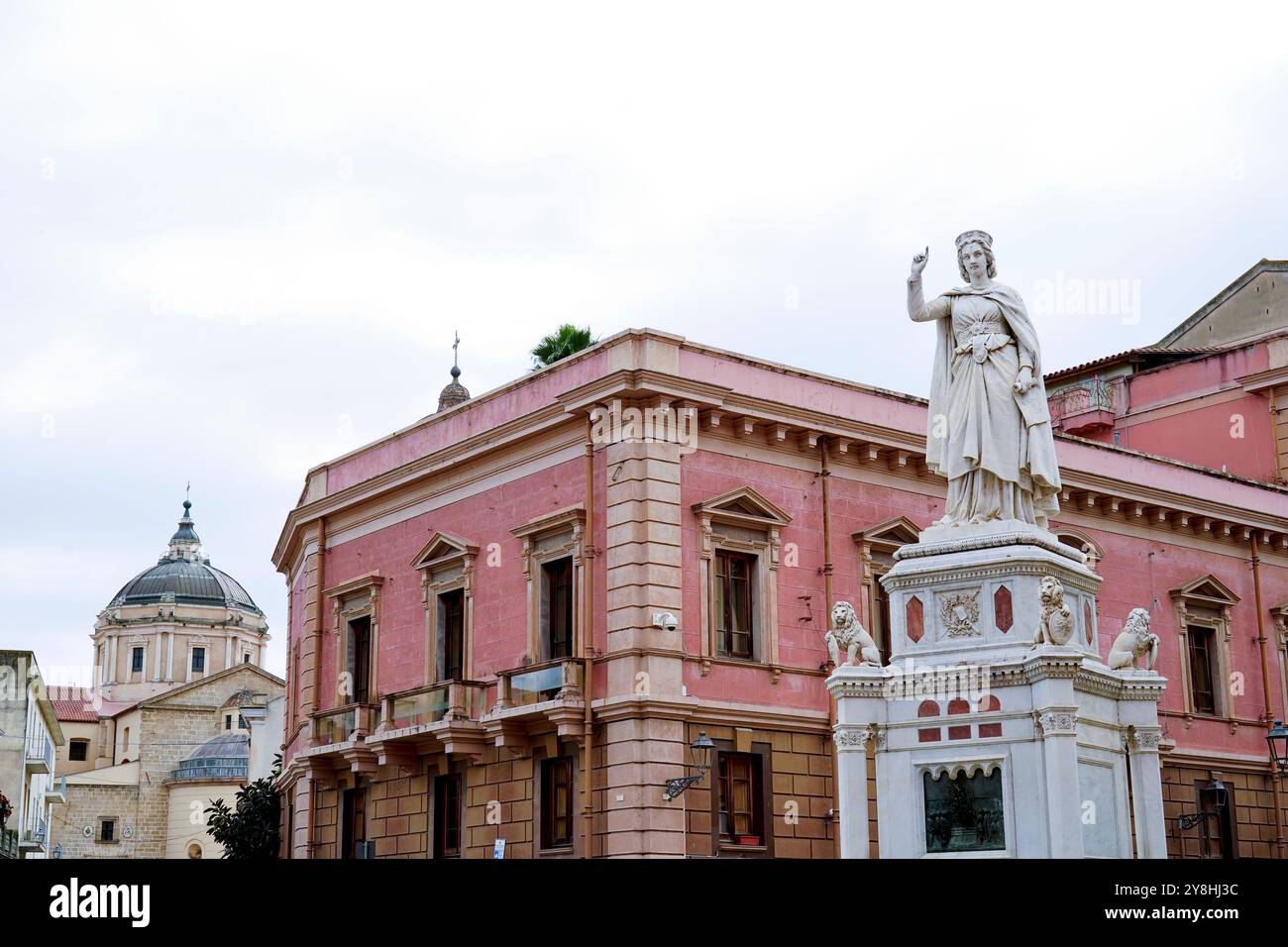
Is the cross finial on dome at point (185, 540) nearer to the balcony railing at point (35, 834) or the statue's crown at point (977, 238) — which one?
the balcony railing at point (35, 834)

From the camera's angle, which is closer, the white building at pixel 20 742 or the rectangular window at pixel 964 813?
the rectangular window at pixel 964 813

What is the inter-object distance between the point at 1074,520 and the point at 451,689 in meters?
11.8

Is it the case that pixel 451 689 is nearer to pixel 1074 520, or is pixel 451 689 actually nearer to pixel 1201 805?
pixel 1074 520

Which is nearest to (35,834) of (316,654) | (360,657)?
(316,654)

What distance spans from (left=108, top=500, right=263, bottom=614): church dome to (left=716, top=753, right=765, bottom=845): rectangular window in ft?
258

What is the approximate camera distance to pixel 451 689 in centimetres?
2727

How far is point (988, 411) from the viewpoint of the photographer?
11.2 meters

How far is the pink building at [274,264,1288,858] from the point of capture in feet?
82.5

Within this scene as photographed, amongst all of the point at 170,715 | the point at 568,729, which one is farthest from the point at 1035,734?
the point at 170,715

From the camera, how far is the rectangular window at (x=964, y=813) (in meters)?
10.6

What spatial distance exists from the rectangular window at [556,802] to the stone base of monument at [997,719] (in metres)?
14.9

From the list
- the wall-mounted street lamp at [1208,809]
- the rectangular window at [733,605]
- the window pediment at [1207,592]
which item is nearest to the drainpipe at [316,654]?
the rectangular window at [733,605]

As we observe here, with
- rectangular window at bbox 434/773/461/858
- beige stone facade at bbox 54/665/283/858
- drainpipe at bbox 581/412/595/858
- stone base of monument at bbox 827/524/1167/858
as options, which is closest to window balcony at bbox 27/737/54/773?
beige stone facade at bbox 54/665/283/858
